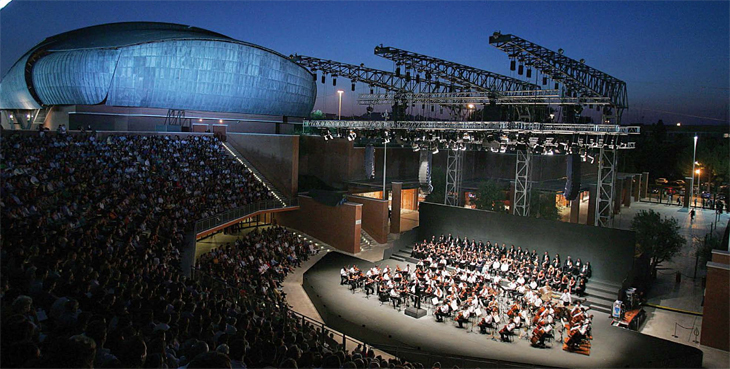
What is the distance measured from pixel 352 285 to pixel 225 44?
28.5 m

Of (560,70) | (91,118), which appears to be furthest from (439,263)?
(91,118)

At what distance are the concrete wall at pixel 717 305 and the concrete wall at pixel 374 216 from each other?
50.2 ft

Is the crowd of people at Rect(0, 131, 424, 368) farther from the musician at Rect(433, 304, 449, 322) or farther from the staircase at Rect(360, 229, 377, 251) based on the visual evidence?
the musician at Rect(433, 304, 449, 322)

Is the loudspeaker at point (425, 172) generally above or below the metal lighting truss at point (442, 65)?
below

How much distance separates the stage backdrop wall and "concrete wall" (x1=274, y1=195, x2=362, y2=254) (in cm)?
355

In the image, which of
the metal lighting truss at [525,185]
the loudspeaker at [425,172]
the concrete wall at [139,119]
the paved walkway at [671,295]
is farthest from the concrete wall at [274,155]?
the metal lighting truss at [525,185]

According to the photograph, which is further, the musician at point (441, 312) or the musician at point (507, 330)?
the musician at point (441, 312)

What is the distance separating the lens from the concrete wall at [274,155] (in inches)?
1087

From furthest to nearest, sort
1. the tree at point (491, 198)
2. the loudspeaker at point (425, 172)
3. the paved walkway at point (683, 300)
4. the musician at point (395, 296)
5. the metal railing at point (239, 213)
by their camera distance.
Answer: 1. the tree at point (491, 198)
2. the loudspeaker at point (425, 172)
3. the metal railing at point (239, 213)
4. the musician at point (395, 296)
5. the paved walkway at point (683, 300)

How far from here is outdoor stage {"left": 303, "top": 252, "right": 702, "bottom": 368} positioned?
12539 millimetres

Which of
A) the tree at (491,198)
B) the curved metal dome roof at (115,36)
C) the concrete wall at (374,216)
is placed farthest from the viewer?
the curved metal dome roof at (115,36)

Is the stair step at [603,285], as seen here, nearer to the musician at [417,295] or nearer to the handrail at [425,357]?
the musician at [417,295]

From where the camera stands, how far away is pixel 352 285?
18359 millimetres

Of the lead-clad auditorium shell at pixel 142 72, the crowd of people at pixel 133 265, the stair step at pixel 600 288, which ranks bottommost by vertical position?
the stair step at pixel 600 288
